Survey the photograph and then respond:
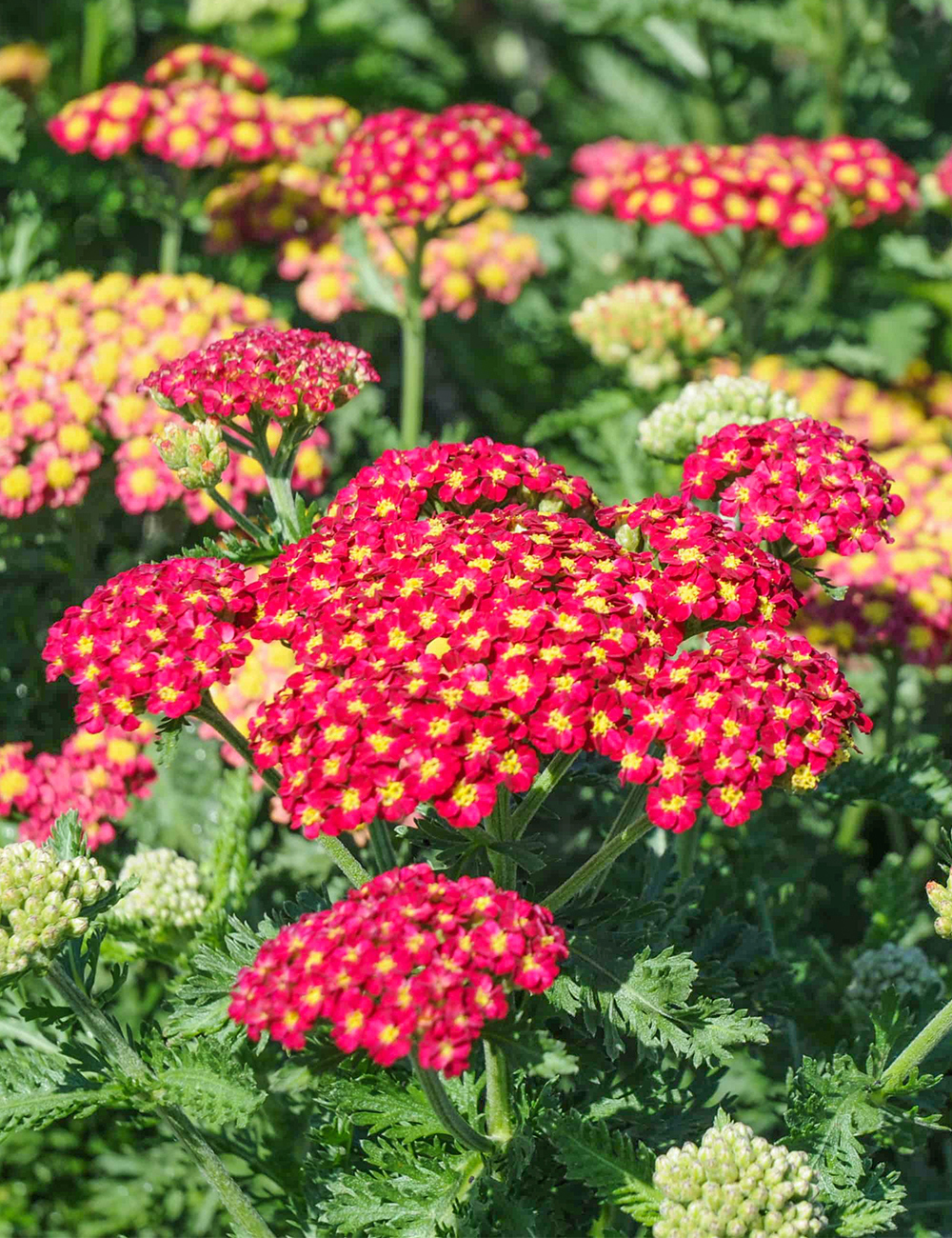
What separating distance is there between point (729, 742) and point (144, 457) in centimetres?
193

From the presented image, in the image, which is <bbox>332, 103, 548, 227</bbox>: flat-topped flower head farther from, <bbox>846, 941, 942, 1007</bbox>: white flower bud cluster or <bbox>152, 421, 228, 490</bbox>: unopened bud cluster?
<bbox>846, 941, 942, 1007</bbox>: white flower bud cluster

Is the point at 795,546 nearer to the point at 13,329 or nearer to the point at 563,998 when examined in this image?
the point at 563,998

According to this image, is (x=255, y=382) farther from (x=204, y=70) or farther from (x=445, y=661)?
(x=204, y=70)

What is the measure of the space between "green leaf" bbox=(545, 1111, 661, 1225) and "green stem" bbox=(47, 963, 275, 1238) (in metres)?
0.56

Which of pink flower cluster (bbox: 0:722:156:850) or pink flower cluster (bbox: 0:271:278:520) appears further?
pink flower cluster (bbox: 0:271:278:520)

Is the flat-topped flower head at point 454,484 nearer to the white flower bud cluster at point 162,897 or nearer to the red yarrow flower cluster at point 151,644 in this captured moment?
the red yarrow flower cluster at point 151,644

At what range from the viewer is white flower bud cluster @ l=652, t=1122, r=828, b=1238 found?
1.80m

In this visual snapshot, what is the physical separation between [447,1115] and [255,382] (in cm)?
130

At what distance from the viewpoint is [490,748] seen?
1.80m

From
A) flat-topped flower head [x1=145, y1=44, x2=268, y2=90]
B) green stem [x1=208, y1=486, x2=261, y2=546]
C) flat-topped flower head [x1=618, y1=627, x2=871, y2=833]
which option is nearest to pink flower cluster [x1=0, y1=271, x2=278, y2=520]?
green stem [x1=208, y1=486, x2=261, y2=546]

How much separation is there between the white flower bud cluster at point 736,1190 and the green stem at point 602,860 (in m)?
0.39

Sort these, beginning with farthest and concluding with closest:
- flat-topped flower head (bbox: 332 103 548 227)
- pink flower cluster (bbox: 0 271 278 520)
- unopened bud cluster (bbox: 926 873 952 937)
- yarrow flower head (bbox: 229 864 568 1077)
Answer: flat-topped flower head (bbox: 332 103 548 227) < pink flower cluster (bbox: 0 271 278 520) < unopened bud cluster (bbox: 926 873 952 937) < yarrow flower head (bbox: 229 864 568 1077)

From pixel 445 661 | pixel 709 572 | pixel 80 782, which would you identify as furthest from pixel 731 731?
pixel 80 782

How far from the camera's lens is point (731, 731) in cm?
183
